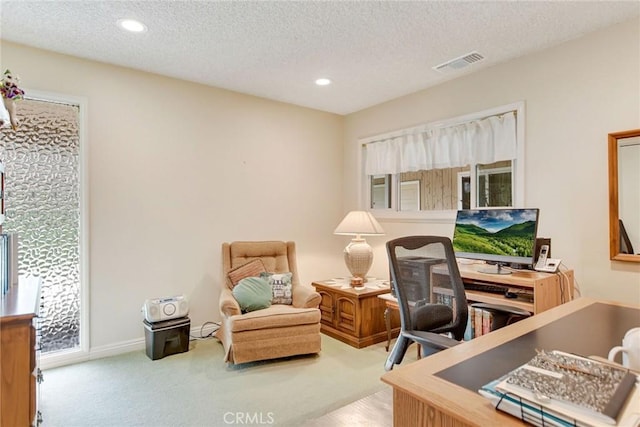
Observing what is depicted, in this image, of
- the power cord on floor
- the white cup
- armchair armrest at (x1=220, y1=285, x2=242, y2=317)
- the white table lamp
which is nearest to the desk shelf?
the white table lamp

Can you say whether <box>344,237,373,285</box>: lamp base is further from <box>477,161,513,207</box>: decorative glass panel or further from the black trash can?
the black trash can

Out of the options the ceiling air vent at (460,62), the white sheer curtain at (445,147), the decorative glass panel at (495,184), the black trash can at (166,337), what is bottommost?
the black trash can at (166,337)

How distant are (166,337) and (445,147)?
3.10m

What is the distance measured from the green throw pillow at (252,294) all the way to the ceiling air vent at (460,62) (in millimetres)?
2484

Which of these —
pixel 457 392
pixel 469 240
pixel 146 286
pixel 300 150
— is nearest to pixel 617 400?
pixel 457 392

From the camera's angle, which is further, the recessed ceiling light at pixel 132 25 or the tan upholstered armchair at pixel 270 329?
the tan upholstered armchair at pixel 270 329

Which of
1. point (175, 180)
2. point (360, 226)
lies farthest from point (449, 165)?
point (175, 180)

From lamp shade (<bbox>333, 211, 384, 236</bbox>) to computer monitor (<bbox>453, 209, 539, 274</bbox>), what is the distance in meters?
0.99

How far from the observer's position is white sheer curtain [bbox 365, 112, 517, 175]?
125 inches

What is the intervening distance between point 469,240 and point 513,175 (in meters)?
0.78

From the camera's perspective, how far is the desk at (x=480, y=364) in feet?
2.93

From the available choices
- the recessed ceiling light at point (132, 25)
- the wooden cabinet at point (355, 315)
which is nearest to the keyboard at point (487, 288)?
the wooden cabinet at point (355, 315)

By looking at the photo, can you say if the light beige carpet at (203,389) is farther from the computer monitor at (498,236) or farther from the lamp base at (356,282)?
the computer monitor at (498,236)

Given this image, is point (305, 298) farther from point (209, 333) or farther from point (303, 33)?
point (303, 33)
